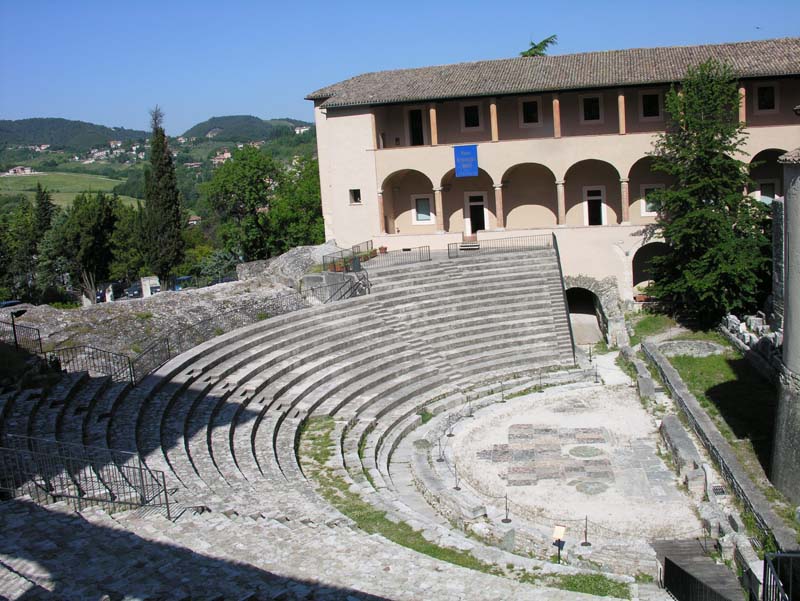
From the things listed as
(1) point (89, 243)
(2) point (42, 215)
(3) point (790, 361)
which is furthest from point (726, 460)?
(2) point (42, 215)

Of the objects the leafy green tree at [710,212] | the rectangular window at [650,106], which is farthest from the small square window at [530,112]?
the leafy green tree at [710,212]

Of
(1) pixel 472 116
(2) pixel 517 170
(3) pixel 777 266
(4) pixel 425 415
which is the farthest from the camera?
(2) pixel 517 170

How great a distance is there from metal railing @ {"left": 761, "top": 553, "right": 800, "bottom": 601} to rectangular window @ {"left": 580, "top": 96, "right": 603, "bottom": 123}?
2674 cm

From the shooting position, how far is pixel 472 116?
124 ft

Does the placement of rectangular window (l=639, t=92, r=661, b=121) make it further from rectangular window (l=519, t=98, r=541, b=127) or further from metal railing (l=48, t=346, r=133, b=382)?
metal railing (l=48, t=346, r=133, b=382)

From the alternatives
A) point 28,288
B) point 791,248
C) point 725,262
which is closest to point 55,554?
point 791,248

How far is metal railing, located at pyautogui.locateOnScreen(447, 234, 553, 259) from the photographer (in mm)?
34656

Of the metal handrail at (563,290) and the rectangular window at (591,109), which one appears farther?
the rectangular window at (591,109)

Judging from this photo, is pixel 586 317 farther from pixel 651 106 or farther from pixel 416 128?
pixel 416 128

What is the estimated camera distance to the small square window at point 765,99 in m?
34.3

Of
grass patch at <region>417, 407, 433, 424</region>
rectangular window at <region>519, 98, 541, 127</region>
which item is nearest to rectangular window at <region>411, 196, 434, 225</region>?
rectangular window at <region>519, 98, 541, 127</region>

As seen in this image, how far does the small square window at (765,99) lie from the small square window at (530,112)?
9.44 meters

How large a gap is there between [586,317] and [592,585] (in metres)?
25.2

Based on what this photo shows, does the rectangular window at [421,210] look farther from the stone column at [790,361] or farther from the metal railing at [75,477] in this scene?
the metal railing at [75,477]
